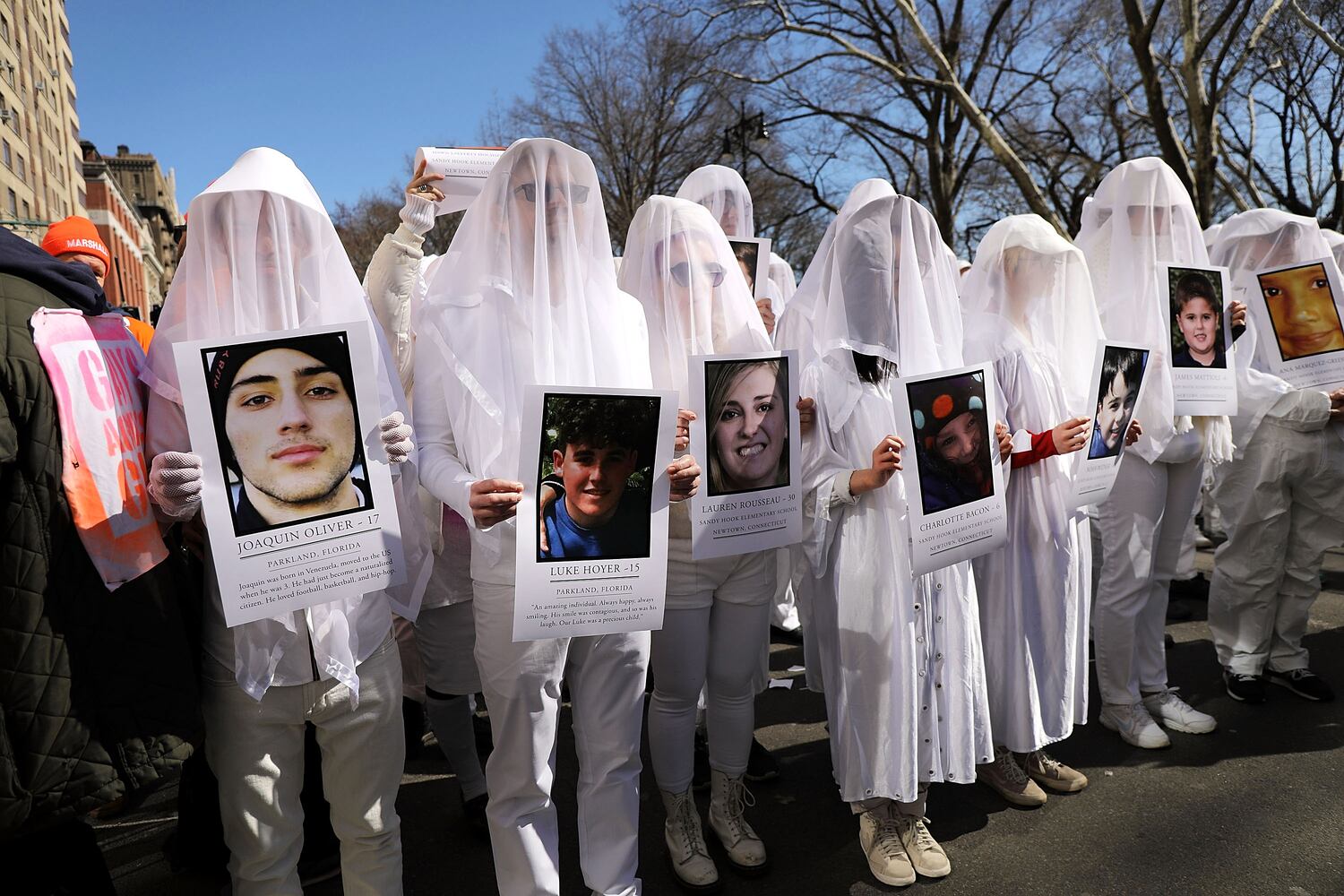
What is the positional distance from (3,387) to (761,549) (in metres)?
1.93

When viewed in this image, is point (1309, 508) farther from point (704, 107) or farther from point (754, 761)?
point (704, 107)

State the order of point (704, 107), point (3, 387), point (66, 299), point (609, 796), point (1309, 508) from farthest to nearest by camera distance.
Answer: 1. point (704, 107)
2. point (1309, 508)
3. point (609, 796)
4. point (66, 299)
5. point (3, 387)

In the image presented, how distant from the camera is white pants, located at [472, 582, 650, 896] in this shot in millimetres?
2342

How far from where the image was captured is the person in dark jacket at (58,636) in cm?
178

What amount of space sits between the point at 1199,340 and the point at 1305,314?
842 mm

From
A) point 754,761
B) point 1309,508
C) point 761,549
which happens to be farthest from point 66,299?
point 1309,508

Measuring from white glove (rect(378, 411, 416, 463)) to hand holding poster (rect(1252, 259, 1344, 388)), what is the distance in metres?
4.02

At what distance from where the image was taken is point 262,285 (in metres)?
2.05

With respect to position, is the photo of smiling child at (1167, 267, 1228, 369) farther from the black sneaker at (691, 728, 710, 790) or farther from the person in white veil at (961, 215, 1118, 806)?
the black sneaker at (691, 728, 710, 790)

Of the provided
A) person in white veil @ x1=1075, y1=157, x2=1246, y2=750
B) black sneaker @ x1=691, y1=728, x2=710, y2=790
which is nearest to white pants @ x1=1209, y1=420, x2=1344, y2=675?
person in white veil @ x1=1075, y1=157, x2=1246, y2=750

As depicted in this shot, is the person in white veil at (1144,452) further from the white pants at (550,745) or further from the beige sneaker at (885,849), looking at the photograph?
the white pants at (550,745)

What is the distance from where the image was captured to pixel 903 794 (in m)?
2.87

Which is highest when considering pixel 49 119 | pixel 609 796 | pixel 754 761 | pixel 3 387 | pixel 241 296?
pixel 49 119

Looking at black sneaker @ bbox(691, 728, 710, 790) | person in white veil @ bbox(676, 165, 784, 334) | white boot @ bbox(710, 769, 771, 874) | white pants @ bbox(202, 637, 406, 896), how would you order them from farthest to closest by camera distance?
person in white veil @ bbox(676, 165, 784, 334), black sneaker @ bbox(691, 728, 710, 790), white boot @ bbox(710, 769, 771, 874), white pants @ bbox(202, 637, 406, 896)
